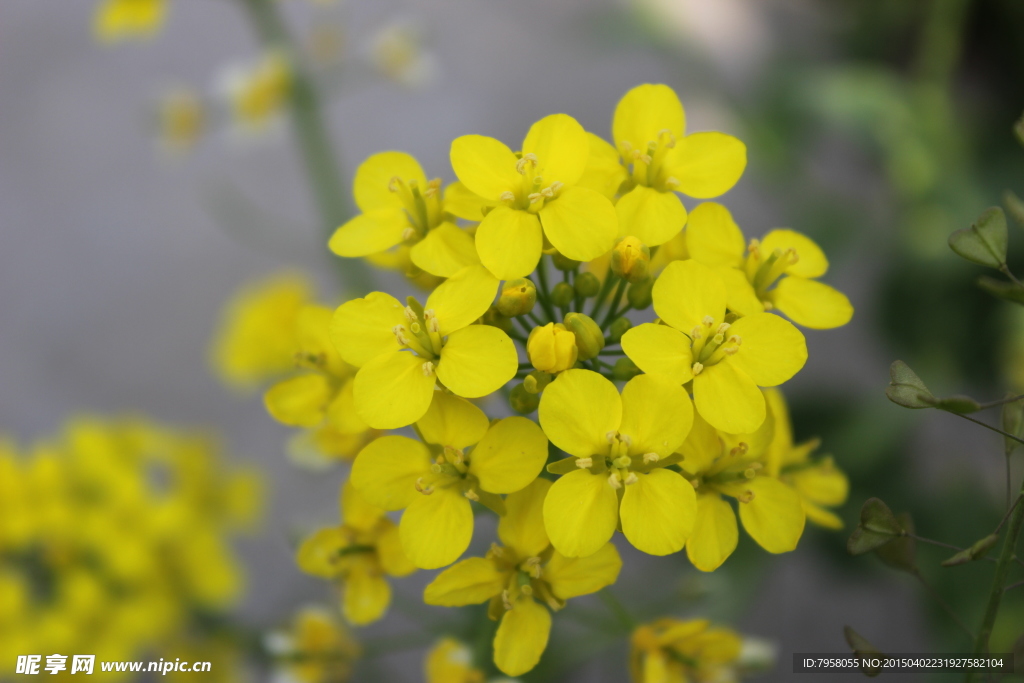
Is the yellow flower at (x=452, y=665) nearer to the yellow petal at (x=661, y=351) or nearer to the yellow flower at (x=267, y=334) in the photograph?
the yellow petal at (x=661, y=351)

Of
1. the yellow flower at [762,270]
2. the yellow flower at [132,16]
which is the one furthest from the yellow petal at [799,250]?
the yellow flower at [132,16]

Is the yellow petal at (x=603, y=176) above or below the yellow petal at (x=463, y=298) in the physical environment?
above

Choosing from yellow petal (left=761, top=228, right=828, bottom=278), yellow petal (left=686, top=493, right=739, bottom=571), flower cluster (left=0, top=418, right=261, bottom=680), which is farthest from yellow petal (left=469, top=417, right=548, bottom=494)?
flower cluster (left=0, top=418, right=261, bottom=680)

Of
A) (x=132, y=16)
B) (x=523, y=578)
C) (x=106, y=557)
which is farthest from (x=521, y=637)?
(x=132, y=16)

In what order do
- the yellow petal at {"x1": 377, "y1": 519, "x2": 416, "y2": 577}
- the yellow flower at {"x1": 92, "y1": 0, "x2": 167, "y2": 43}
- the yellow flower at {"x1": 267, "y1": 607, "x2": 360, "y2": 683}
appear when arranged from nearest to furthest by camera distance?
the yellow petal at {"x1": 377, "y1": 519, "x2": 416, "y2": 577} → the yellow flower at {"x1": 267, "y1": 607, "x2": 360, "y2": 683} → the yellow flower at {"x1": 92, "y1": 0, "x2": 167, "y2": 43}

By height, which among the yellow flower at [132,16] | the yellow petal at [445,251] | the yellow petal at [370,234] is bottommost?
the yellow petal at [445,251]

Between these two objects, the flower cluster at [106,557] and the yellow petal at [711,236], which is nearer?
the yellow petal at [711,236]

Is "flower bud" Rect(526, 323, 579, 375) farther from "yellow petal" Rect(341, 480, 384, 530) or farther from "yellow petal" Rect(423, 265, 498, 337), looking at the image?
"yellow petal" Rect(341, 480, 384, 530)

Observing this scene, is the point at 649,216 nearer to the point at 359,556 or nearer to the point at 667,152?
the point at 667,152
